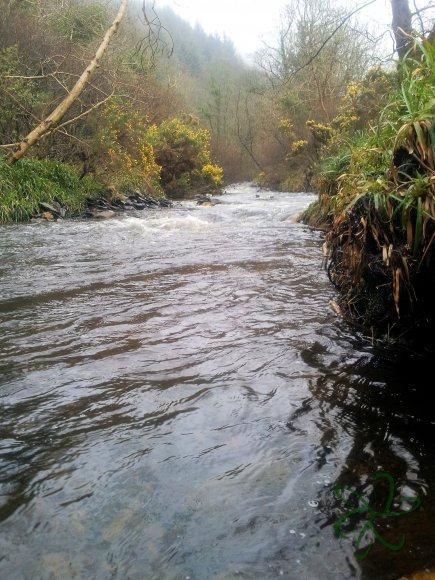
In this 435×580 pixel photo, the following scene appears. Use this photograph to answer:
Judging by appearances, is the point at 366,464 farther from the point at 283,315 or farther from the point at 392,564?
the point at 283,315

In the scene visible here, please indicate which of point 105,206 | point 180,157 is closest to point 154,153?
point 180,157

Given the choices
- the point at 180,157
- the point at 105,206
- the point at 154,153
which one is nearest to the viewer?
the point at 105,206

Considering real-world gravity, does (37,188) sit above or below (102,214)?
above

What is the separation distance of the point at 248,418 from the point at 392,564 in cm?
91

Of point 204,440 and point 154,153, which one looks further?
point 154,153

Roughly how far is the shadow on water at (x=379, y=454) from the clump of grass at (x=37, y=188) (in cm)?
823

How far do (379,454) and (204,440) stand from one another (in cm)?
73

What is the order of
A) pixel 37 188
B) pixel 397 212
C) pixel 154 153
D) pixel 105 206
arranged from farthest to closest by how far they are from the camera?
pixel 154 153
pixel 105 206
pixel 37 188
pixel 397 212

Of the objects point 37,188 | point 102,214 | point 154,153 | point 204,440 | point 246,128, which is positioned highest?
point 246,128

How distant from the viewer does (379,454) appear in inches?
72.2

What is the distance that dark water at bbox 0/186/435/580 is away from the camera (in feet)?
4.63

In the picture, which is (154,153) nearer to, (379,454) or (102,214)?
(102,214)

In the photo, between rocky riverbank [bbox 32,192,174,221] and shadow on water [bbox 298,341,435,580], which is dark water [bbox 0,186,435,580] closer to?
shadow on water [bbox 298,341,435,580]

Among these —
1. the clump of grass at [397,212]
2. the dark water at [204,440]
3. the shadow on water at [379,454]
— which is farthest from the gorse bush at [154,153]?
the shadow on water at [379,454]
